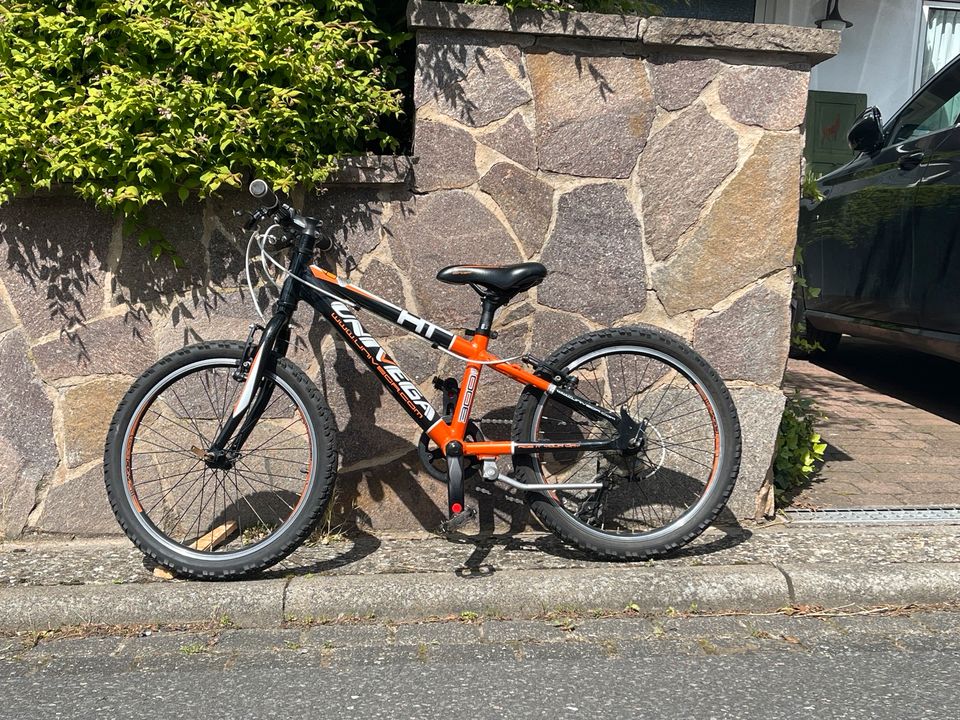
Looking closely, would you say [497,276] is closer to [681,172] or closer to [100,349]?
Result: [681,172]

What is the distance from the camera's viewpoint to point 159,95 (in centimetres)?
350

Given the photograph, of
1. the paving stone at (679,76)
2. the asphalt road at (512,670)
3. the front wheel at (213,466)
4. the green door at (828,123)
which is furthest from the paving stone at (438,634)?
the green door at (828,123)

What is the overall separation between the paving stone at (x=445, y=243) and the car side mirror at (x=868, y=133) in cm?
318

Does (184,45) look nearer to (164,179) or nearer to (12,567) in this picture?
(164,179)

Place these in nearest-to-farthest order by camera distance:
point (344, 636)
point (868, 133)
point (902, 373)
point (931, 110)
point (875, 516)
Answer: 1. point (344, 636)
2. point (875, 516)
3. point (931, 110)
4. point (868, 133)
5. point (902, 373)

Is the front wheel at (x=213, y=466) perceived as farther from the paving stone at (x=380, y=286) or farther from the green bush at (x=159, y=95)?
the green bush at (x=159, y=95)

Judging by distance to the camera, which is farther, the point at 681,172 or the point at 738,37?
the point at 681,172

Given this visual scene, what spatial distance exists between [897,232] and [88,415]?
431 centimetres

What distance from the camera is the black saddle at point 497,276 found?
11.4 feet

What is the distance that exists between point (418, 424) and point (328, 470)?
0.39m

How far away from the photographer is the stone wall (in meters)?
Answer: 3.76

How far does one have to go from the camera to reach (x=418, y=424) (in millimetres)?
3615

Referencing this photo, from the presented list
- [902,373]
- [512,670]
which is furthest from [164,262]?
[902,373]

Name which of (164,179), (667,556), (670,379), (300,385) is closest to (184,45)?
(164,179)
